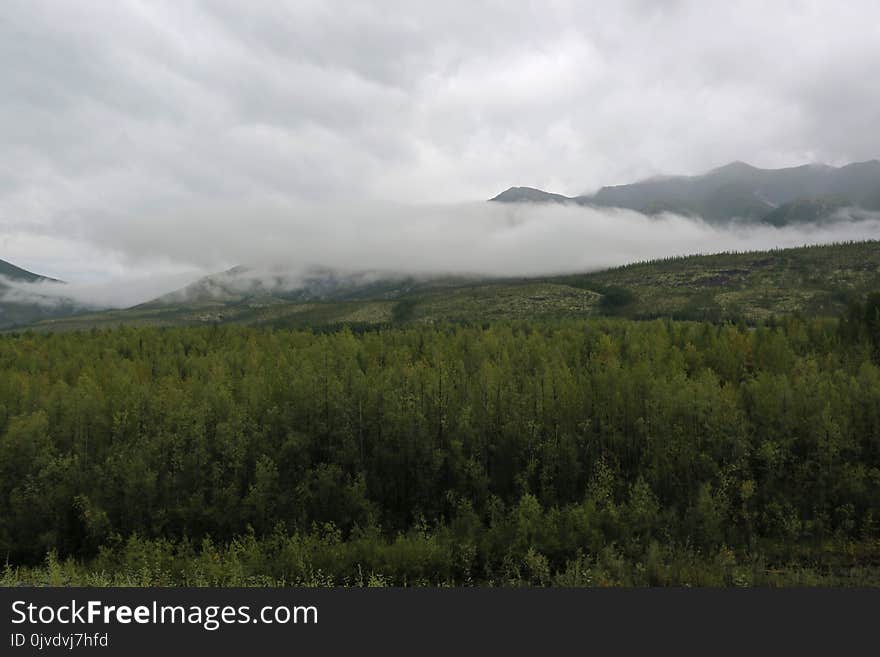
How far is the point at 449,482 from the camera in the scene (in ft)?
173

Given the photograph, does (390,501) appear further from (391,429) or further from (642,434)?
(642,434)

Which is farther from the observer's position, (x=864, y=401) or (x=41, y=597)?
(x=864, y=401)

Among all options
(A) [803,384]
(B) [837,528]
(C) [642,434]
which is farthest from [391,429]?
(A) [803,384]

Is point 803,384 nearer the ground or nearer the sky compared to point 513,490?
nearer the sky

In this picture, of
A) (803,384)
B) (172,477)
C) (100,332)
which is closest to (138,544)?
(172,477)

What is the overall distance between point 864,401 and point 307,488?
199 feet

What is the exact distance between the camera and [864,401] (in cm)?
5475

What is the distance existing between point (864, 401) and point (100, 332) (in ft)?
598

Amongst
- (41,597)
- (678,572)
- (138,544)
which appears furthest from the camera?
(138,544)

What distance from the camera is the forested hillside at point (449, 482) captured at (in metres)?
41.2

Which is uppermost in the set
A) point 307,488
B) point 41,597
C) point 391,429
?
point 41,597

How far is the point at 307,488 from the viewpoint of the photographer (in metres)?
49.2

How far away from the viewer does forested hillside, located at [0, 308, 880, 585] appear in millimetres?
41156

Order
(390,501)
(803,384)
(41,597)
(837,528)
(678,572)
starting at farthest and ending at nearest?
1. (803,384)
2. (390,501)
3. (837,528)
4. (678,572)
5. (41,597)
